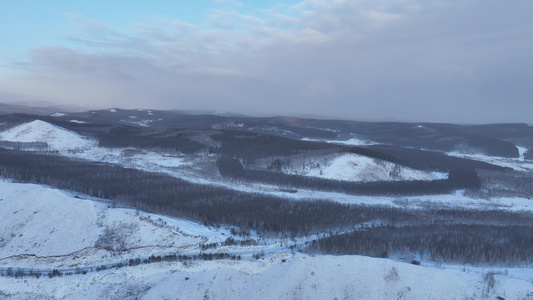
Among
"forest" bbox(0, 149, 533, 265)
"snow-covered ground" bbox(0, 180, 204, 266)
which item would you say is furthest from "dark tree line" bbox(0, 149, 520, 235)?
"snow-covered ground" bbox(0, 180, 204, 266)

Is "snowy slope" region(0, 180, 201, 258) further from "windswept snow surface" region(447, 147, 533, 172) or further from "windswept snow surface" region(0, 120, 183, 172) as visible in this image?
"windswept snow surface" region(447, 147, 533, 172)

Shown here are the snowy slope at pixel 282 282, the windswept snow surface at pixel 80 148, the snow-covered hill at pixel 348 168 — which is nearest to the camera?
the snowy slope at pixel 282 282

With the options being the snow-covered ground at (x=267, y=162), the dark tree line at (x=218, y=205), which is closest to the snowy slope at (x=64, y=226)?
the dark tree line at (x=218, y=205)

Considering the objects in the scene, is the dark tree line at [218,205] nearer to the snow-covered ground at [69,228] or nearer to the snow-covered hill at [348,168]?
the snow-covered ground at [69,228]

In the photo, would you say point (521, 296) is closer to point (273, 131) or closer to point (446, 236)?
point (446, 236)

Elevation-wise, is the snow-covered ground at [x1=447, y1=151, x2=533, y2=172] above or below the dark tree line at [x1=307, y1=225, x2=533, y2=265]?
above

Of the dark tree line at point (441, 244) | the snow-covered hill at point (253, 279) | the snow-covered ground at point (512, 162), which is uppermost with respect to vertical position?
the snow-covered ground at point (512, 162)

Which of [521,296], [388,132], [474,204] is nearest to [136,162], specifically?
[474,204]
